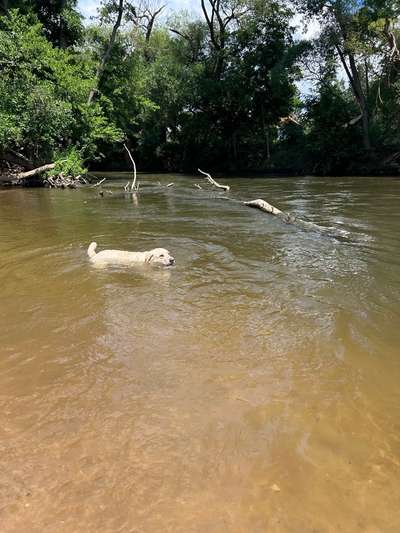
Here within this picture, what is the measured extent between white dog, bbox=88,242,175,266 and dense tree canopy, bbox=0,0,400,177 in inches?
614

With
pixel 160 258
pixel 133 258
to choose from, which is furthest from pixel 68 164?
pixel 160 258

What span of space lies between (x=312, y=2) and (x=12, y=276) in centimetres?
3124

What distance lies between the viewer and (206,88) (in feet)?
121

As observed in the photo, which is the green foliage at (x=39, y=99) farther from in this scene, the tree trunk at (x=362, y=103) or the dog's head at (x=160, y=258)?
the tree trunk at (x=362, y=103)

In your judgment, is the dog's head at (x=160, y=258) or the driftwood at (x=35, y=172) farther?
the driftwood at (x=35, y=172)

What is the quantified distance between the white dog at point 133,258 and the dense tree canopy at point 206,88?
1559 centimetres

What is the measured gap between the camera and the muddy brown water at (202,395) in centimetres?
248

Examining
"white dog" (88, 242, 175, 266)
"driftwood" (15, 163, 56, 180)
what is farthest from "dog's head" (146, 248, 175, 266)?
"driftwood" (15, 163, 56, 180)

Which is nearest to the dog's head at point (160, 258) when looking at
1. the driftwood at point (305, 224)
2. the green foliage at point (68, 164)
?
the driftwood at point (305, 224)

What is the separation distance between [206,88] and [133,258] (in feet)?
108

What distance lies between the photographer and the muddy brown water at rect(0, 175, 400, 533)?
248 cm

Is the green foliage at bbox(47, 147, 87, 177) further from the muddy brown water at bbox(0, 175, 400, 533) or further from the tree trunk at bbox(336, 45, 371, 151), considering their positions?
the tree trunk at bbox(336, 45, 371, 151)

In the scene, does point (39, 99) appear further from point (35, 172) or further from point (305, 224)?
point (305, 224)

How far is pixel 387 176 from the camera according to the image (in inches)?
1074
